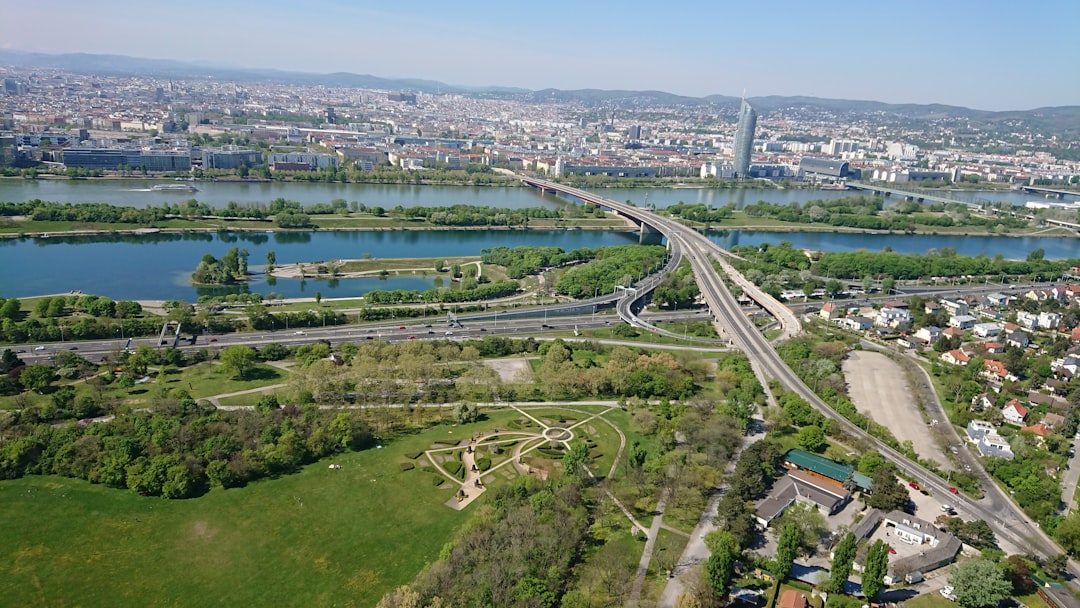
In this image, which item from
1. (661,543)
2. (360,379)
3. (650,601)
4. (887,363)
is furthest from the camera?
(887,363)

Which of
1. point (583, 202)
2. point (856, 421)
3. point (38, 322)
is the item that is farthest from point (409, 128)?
point (856, 421)

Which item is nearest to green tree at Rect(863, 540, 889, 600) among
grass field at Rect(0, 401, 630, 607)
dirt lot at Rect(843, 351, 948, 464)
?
dirt lot at Rect(843, 351, 948, 464)

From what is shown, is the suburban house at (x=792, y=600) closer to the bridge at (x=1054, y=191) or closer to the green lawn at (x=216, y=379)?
the green lawn at (x=216, y=379)

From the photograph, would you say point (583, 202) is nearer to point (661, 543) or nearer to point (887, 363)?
point (887, 363)

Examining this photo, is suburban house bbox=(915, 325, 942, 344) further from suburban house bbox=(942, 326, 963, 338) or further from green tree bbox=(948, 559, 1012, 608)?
green tree bbox=(948, 559, 1012, 608)

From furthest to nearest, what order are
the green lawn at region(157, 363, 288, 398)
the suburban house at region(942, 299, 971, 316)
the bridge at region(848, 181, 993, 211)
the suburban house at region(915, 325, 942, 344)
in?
the bridge at region(848, 181, 993, 211) < the suburban house at region(942, 299, 971, 316) < the suburban house at region(915, 325, 942, 344) < the green lawn at region(157, 363, 288, 398)

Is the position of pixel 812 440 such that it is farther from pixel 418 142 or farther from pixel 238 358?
pixel 418 142
